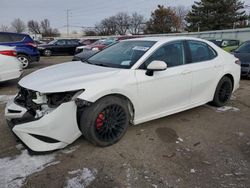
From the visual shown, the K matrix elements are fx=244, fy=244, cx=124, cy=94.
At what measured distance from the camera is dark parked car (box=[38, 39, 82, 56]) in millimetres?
19172

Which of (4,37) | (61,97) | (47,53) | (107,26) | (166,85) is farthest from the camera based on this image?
(107,26)

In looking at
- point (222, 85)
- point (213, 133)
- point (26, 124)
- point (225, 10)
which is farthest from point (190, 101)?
point (225, 10)

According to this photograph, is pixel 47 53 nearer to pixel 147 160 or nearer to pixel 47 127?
pixel 47 127

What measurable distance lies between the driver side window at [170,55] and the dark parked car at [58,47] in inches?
654

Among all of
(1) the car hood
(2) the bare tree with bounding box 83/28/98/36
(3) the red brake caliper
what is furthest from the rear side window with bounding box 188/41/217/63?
(2) the bare tree with bounding box 83/28/98/36

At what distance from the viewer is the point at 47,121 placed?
2.89 metres

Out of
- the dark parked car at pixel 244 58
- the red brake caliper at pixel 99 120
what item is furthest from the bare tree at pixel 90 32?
the red brake caliper at pixel 99 120

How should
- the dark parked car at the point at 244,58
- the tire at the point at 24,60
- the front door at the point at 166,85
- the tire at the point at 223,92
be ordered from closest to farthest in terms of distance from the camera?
the front door at the point at 166,85 < the tire at the point at 223,92 < the dark parked car at the point at 244,58 < the tire at the point at 24,60

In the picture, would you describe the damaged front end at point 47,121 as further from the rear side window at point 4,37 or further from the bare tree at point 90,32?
the bare tree at point 90,32

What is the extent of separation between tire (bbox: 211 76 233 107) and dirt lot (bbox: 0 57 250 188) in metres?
0.85

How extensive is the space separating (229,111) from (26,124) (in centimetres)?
388

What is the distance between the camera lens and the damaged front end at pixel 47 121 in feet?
9.57

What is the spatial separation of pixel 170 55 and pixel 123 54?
78cm

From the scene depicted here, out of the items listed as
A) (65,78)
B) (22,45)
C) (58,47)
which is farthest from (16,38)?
(65,78)
